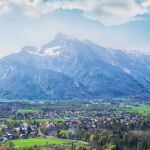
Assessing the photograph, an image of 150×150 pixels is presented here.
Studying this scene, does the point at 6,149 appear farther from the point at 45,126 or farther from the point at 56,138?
the point at 45,126

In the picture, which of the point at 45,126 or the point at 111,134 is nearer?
the point at 111,134

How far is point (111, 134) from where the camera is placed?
350 ft

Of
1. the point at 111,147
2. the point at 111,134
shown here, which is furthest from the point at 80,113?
the point at 111,147

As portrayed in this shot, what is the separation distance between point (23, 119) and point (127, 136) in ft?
208

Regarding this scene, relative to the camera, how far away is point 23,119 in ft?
520

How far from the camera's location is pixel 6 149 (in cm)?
9281

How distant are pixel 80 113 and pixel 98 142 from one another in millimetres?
84178

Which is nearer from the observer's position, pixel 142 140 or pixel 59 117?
pixel 142 140

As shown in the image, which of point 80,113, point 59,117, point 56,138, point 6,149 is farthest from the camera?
point 80,113

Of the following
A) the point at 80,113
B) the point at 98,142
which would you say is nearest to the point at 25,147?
the point at 98,142

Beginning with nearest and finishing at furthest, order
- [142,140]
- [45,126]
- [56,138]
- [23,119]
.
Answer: [142,140], [56,138], [45,126], [23,119]

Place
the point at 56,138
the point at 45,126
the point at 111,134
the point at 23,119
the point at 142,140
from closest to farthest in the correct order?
1. the point at 142,140
2. the point at 111,134
3. the point at 56,138
4. the point at 45,126
5. the point at 23,119

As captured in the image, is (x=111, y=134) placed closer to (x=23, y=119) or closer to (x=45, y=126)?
(x=45, y=126)

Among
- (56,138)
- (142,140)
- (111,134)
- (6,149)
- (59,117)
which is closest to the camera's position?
(6,149)
